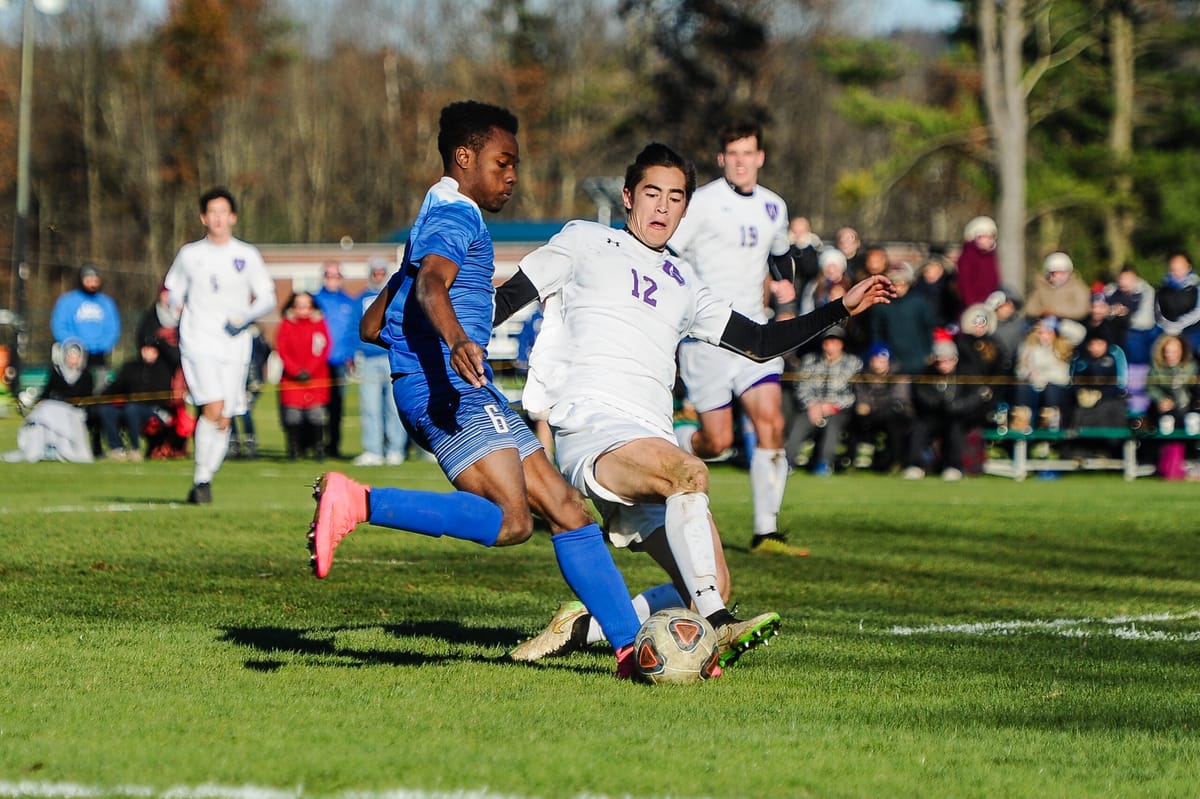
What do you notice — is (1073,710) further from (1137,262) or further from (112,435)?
(1137,262)

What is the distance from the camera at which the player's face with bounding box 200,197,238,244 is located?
13367 millimetres

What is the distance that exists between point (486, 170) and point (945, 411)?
13091 millimetres

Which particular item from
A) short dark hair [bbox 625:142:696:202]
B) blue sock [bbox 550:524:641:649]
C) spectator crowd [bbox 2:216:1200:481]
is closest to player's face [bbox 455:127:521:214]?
short dark hair [bbox 625:142:696:202]

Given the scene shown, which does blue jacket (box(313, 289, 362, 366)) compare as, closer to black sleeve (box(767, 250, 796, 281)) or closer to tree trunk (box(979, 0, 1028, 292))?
black sleeve (box(767, 250, 796, 281))

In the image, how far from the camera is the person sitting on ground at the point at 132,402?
21.0 m

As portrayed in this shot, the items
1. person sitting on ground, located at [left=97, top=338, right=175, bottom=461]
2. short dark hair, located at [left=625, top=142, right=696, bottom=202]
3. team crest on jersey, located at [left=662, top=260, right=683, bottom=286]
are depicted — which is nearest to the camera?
short dark hair, located at [left=625, top=142, right=696, bottom=202]

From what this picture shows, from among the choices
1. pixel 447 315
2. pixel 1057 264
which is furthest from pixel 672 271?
pixel 1057 264

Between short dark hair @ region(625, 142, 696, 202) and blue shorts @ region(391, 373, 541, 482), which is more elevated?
short dark hair @ region(625, 142, 696, 202)

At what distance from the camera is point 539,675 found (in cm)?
649

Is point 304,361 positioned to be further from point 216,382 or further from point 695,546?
point 695,546

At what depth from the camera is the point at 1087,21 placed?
42688mm

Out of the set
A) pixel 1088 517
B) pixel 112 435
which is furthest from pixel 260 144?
pixel 1088 517

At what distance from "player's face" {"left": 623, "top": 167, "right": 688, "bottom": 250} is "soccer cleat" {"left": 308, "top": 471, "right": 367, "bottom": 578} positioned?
1.60 meters

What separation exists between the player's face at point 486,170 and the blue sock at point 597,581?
1331 mm
